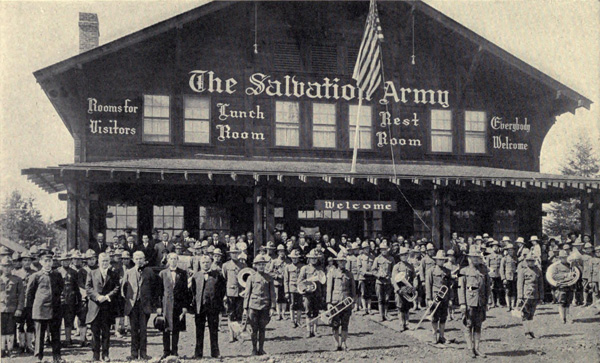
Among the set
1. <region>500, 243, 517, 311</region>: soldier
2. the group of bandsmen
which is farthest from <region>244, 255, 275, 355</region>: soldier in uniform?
<region>500, 243, 517, 311</region>: soldier

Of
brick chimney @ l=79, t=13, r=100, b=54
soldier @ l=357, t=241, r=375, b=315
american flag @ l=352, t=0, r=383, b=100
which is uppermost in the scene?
brick chimney @ l=79, t=13, r=100, b=54

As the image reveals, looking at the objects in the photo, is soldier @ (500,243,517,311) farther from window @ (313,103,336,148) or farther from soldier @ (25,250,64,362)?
soldier @ (25,250,64,362)

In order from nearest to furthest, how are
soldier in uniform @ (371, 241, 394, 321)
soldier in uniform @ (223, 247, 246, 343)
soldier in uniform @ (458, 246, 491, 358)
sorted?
soldier in uniform @ (458, 246, 491, 358) < soldier in uniform @ (223, 247, 246, 343) < soldier in uniform @ (371, 241, 394, 321)

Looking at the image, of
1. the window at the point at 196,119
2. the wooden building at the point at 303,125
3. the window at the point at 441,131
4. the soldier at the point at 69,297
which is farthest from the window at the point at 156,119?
the window at the point at 441,131

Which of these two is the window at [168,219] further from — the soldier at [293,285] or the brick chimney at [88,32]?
the brick chimney at [88,32]

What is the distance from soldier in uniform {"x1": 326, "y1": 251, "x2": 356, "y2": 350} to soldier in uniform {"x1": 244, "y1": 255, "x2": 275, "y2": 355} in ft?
4.02

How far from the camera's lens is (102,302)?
9.97 meters

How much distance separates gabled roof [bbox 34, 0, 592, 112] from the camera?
16.5 meters

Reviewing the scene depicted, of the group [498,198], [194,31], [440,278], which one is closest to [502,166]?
[498,198]

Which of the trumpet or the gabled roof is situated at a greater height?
the gabled roof

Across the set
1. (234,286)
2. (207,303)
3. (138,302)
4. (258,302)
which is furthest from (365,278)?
(138,302)

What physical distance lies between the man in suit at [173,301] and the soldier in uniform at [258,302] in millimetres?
1054

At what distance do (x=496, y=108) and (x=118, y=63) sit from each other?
37.3 feet

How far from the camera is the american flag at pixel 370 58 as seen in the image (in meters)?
16.7
